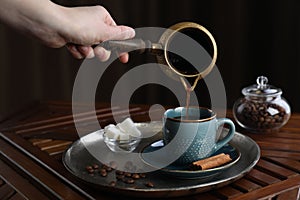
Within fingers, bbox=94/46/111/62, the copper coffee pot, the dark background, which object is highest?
the copper coffee pot

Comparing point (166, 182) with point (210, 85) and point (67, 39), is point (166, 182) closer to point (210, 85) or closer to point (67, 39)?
point (67, 39)

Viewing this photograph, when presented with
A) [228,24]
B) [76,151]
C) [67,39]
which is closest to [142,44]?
[67,39]

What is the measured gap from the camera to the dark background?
2.02 metres

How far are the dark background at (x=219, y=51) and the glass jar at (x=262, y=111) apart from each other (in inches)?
31.3

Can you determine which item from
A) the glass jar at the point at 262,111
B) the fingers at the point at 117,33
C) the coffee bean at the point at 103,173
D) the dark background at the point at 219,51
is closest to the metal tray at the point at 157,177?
the coffee bean at the point at 103,173

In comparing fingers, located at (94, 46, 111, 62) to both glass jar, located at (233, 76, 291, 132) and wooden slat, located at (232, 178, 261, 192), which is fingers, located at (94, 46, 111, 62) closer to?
glass jar, located at (233, 76, 291, 132)

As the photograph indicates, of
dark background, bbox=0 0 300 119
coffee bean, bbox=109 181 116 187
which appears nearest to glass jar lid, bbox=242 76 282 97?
coffee bean, bbox=109 181 116 187

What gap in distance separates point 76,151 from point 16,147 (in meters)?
0.15

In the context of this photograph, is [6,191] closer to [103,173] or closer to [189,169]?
[103,173]

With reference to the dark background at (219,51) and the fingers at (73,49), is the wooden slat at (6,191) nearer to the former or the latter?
the fingers at (73,49)

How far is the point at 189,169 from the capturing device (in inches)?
38.0

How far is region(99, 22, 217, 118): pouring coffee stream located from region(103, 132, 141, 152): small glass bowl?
0.47 feet

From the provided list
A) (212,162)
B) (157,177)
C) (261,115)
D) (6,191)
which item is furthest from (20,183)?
(261,115)

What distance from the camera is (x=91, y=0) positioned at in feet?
7.29
